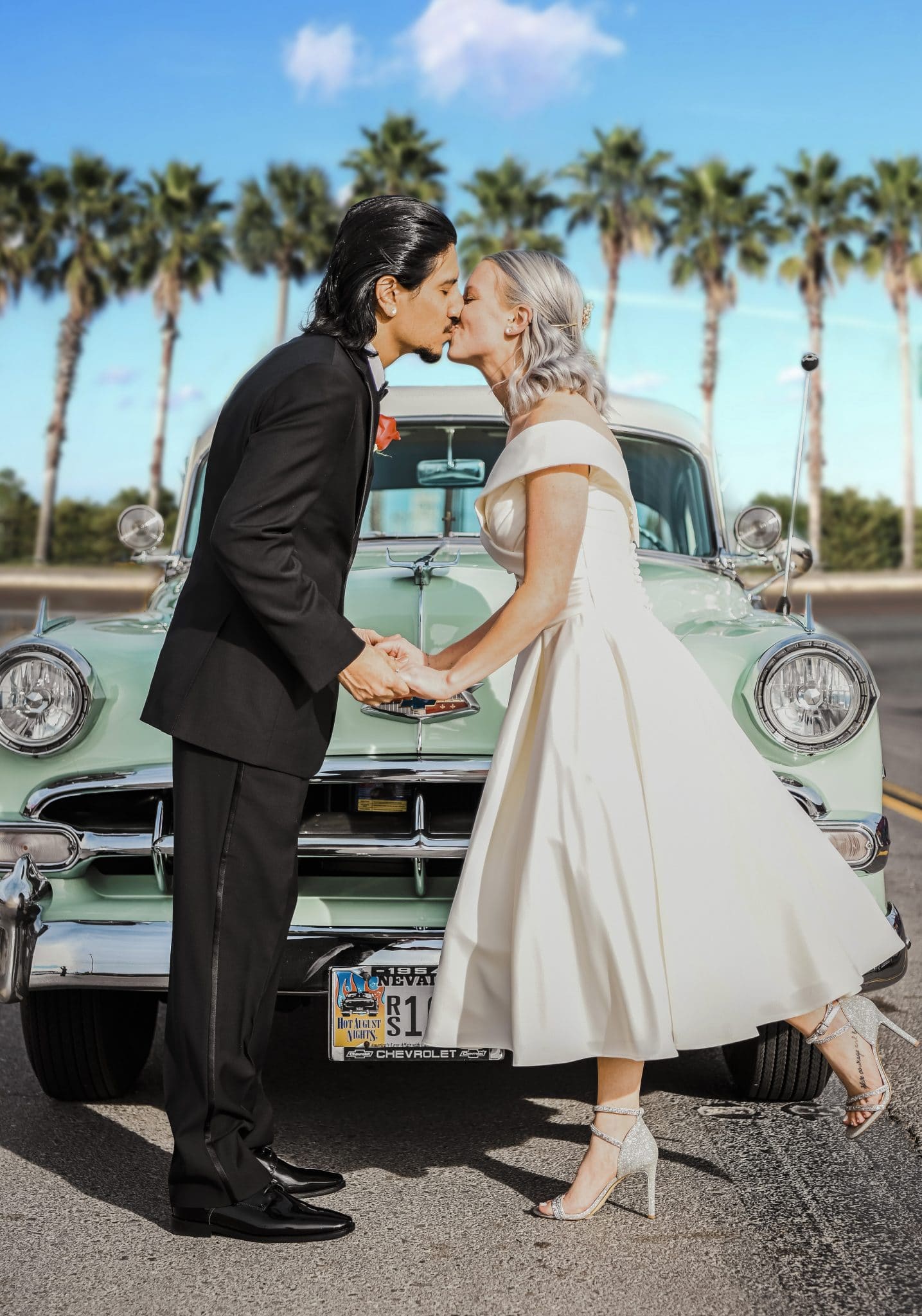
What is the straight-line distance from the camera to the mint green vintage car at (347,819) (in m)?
3.27

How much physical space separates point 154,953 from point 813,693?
64.9 inches

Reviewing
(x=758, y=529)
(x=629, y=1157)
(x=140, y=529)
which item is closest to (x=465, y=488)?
(x=758, y=529)

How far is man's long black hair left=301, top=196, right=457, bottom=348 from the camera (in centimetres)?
286

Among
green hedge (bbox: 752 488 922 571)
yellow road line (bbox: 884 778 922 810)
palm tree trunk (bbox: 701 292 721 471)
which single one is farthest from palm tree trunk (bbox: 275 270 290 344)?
yellow road line (bbox: 884 778 922 810)

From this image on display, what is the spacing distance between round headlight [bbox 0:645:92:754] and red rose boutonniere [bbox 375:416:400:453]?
A: 0.94 m

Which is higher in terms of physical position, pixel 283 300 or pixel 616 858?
pixel 283 300

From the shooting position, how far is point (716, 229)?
41.5 metres

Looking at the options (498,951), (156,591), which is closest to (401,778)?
(498,951)

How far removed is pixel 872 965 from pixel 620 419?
2406 mm

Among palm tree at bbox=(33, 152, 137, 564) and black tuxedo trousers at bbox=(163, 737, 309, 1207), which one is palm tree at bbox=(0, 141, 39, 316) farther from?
black tuxedo trousers at bbox=(163, 737, 309, 1207)

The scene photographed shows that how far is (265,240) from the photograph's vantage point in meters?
41.0

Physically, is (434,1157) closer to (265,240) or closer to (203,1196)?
(203,1196)

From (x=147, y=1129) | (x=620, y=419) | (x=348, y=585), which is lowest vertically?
(x=147, y=1129)

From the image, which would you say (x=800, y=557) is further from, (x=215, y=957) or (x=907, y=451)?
(x=907, y=451)
